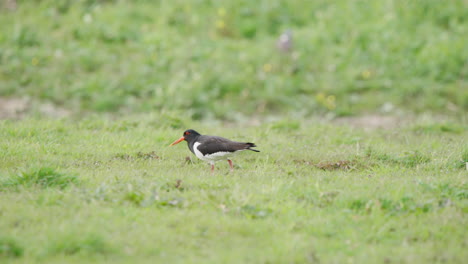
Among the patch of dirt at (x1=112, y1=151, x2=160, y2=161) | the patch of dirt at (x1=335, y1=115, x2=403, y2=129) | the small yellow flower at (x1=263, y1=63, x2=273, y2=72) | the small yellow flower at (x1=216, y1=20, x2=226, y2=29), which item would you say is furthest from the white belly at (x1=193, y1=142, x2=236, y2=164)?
the small yellow flower at (x1=216, y1=20, x2=226, y2=29)

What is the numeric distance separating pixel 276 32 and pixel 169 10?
3.56 meters

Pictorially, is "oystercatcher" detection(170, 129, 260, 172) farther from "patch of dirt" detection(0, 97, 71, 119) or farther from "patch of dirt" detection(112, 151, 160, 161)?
"patch of dirt" detection(0, 97, 71, 119)

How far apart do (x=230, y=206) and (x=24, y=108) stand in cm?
925

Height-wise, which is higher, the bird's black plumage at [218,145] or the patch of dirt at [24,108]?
the bird's black plumage at [218,145]

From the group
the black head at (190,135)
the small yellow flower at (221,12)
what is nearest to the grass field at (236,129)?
the small yellow flower at (221,12)

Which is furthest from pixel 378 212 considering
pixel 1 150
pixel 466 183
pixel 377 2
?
pixel 377 2

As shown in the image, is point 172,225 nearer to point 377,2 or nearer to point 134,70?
point 134,70

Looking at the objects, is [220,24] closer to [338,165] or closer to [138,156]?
[138,156]

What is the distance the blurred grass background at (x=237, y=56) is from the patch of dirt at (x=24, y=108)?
266mm

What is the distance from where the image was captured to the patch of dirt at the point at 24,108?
1392 centimetres

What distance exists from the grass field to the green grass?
0.02m

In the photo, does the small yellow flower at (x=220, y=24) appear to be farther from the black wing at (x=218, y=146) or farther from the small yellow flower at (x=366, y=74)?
the black wing at (x=218, y=146)

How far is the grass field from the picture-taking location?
5.94 meters

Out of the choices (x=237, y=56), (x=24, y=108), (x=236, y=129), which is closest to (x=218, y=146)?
(x=236, y=129)
